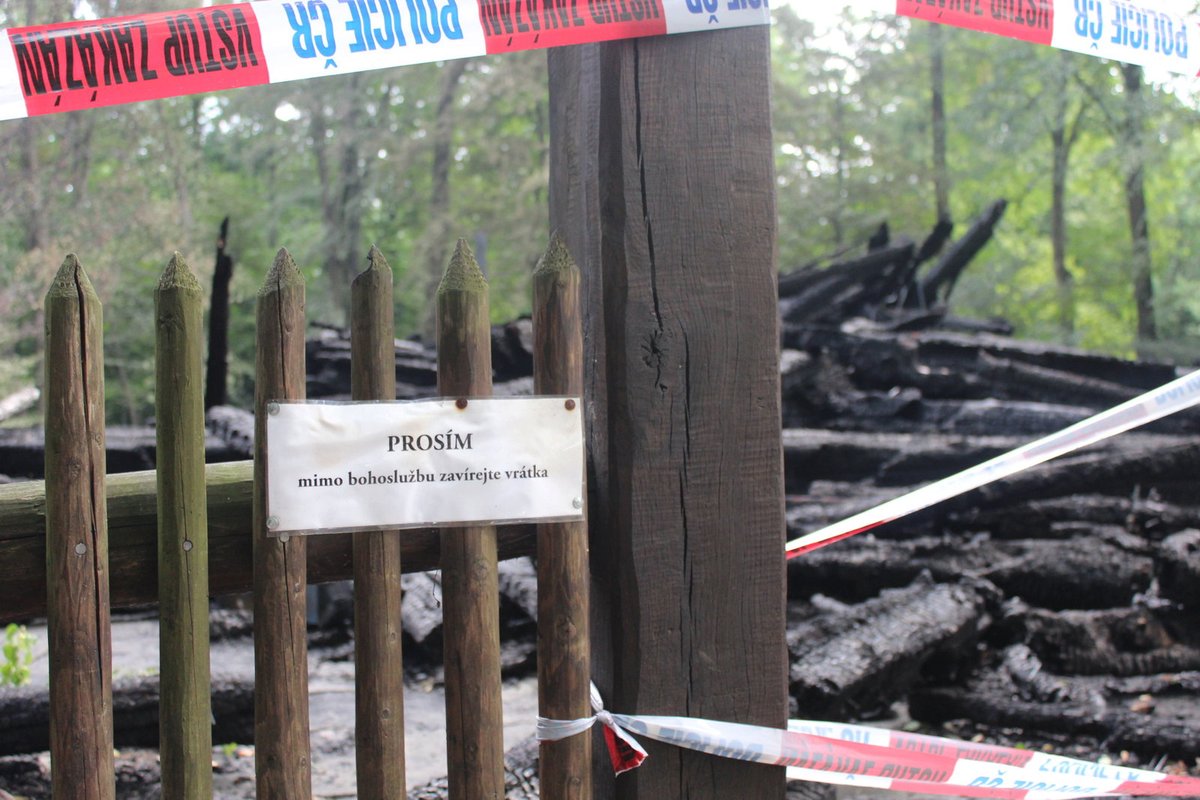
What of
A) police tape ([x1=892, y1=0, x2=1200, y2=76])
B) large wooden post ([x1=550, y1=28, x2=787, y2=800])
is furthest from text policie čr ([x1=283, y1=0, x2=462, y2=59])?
police tape ([x1=892, y1=0, x2=1200, y2=76])

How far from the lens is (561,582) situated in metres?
2.31

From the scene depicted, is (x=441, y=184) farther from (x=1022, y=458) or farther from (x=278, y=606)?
(x=278, y=606)

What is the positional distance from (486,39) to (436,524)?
108 centimetres

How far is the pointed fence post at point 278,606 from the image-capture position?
2107 mm

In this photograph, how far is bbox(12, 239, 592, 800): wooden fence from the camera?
78.5 inches

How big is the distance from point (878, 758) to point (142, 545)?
72.2 inches

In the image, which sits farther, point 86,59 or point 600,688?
point 600,688

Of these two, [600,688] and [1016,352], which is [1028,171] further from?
[600,688]

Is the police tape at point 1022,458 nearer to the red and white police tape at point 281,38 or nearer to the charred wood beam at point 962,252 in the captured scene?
the red and white police tape at point 281,38

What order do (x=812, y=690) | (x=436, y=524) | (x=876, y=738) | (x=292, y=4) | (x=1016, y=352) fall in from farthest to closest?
1. (x=1016, y=352)
2. (x=812, y=690)
3. (x=876, y=738)
4. (x=292, y=4)
5. (x=436, y=524)

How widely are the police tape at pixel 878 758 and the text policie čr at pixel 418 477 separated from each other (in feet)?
1.77

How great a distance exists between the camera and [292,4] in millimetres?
2363

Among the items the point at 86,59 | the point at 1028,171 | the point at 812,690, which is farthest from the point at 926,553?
the point at 1028,171

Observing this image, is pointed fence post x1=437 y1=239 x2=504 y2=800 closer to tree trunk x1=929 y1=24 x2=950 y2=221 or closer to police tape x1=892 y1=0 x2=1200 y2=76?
police tape x1=892 y1=0 x2=1200 y2=76
